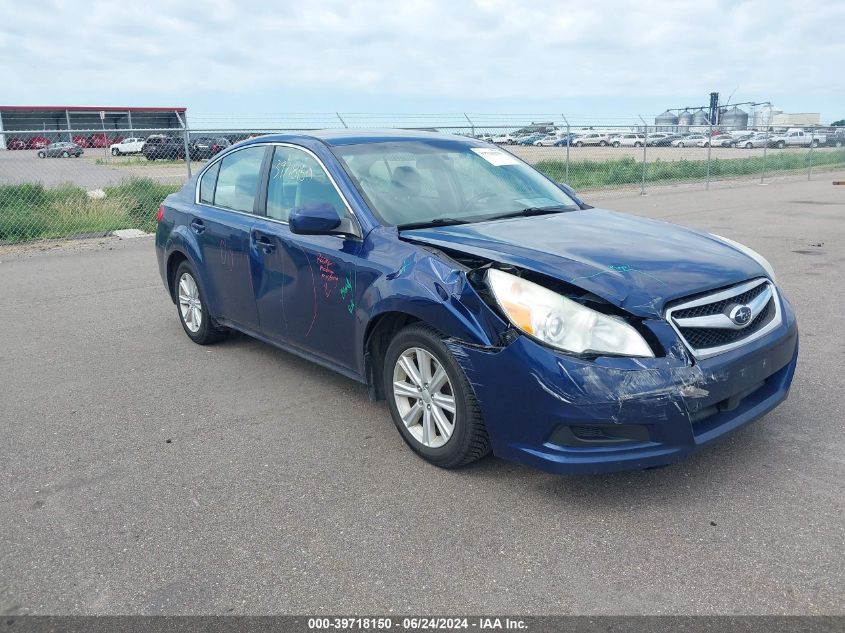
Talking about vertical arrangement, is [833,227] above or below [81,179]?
Answer: below

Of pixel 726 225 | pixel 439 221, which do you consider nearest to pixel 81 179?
pixel 726 225

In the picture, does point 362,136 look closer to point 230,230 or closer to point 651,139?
point 230,230

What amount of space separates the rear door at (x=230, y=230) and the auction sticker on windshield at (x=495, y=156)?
143 cm

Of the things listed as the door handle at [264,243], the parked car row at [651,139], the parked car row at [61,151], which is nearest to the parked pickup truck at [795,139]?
the parked car row at [651,139]

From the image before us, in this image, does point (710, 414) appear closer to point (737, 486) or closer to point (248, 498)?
point (737, 486)

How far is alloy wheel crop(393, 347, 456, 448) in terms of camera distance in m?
3.55

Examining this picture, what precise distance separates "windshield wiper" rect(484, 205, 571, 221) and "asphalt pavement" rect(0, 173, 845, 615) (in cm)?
132

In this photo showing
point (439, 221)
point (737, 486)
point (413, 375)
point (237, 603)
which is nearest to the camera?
point (237, 603)

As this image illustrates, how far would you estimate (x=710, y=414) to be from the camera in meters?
3.24

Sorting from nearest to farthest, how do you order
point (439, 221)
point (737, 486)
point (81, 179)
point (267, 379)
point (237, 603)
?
1. point (237, 603)
2. point (737, 486)
3. point (439, 221)
4. point (267, 379)
5. point (81, 179)

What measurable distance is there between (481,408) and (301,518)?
3.00ft

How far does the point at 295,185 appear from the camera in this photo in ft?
15.4

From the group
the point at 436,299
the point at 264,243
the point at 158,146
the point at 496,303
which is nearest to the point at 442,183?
the point at 264,243

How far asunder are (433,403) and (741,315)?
1.45m
